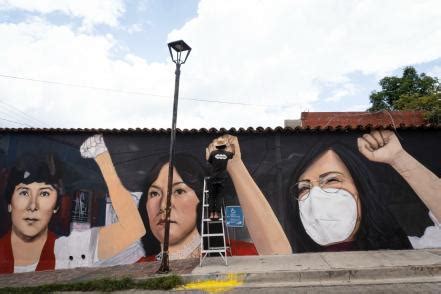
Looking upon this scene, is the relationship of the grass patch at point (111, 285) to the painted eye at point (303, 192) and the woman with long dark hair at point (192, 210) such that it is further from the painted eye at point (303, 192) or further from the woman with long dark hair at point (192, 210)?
the painted eye at point (303, 192)

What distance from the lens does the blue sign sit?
7914mm

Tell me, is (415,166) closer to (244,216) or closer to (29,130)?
(244,216)

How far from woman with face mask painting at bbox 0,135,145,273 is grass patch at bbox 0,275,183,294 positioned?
174 cm

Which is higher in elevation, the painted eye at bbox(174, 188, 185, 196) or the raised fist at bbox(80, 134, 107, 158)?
the raised fist at bbox(80, 134, 107, 158)

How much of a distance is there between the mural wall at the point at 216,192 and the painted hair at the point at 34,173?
1.0 inches

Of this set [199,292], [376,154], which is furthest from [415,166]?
[199,292]

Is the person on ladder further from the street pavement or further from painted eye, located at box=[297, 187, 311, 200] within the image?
painted eye, located at box=[297, 187, 311, 200]

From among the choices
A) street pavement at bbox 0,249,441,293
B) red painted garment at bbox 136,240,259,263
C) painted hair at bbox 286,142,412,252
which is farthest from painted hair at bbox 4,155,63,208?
painted hair at bbox 286,142,412,252

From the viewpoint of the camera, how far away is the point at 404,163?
309 inches

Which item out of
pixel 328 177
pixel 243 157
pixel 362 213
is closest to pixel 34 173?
pixel 243 157

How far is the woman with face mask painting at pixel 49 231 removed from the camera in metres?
8.12

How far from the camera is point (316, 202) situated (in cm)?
783

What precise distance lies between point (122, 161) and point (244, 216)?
10.9 ft

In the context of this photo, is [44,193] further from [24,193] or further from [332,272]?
[332,272]
